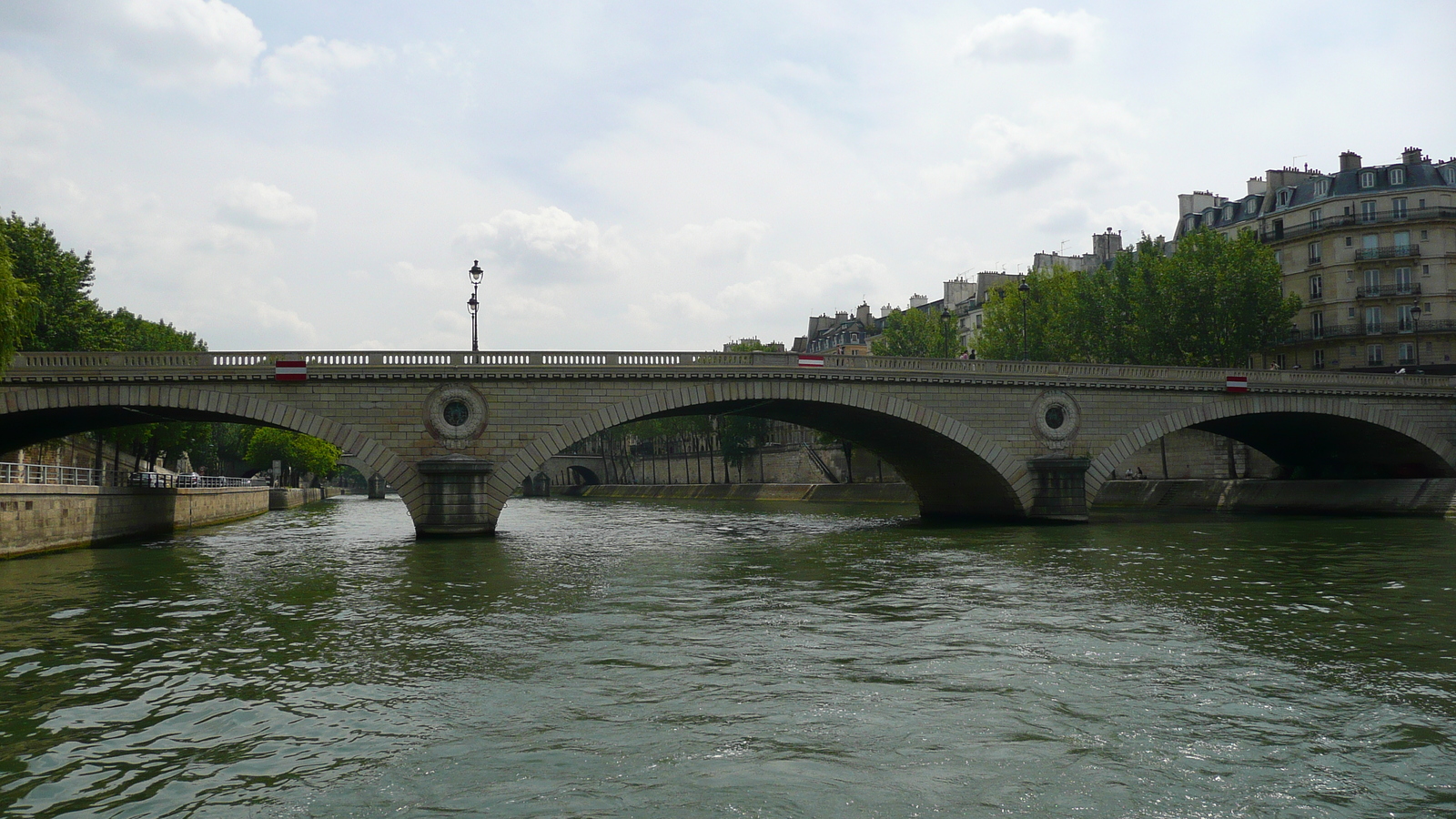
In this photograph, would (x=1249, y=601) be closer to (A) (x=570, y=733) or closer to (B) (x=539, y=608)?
(B) (x=539, y=608)

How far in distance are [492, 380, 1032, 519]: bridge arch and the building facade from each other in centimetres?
3180

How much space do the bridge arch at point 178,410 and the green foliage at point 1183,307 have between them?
34.0 meters

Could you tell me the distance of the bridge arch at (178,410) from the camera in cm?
3306

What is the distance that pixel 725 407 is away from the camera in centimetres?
4291

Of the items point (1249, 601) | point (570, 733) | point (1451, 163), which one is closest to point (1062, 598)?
point (1249, 601)

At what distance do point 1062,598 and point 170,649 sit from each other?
580 inches

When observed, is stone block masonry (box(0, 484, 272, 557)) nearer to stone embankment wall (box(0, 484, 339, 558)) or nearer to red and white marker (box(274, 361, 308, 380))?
stone embankment wall (box(0, 484, 339, 558))

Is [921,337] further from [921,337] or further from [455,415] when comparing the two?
[455,415]

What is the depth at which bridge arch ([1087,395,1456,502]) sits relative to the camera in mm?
44031

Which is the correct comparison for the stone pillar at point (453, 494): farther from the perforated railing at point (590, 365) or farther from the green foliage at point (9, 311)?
the green foliage at point (9, 311)

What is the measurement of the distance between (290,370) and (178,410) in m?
5.51

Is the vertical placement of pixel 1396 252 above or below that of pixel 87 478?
above

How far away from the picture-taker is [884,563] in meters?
26.9

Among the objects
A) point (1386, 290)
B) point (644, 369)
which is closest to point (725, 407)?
point (644, 369)
